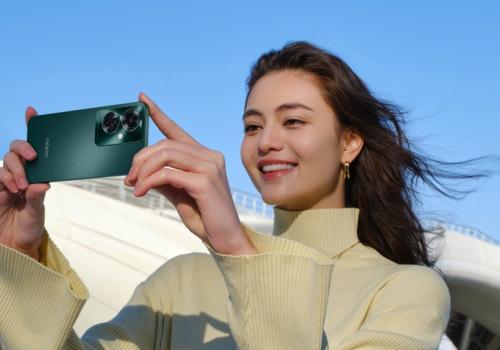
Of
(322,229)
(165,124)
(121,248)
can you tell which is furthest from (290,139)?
(121,248)

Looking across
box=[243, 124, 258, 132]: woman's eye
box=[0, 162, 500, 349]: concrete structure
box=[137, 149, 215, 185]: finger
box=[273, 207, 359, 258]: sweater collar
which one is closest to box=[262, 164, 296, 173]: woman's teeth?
box=[243, 124, 258, 132]: woman's eye

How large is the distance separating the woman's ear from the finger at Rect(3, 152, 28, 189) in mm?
1194

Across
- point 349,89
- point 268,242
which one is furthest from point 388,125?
point 268,242

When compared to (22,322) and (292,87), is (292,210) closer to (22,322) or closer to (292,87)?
(292,87)

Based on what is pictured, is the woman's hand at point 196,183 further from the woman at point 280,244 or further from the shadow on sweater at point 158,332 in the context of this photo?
the shadow on sweater at point 158,332

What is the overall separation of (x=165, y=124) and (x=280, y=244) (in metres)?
0.34

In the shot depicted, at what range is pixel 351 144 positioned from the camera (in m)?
2.70

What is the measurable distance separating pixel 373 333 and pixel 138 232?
8353 mm

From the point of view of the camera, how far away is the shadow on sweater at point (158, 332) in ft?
7.11

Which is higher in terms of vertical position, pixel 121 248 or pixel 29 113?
pixel 29 113

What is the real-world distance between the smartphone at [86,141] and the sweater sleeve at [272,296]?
276mm

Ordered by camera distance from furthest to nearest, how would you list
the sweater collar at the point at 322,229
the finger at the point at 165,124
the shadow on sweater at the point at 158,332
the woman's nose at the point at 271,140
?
1. the sweater collar at the point at 322,229
2. the woman's nose at the point at 271,140
3. the shadow on sweater at the point at 158,332
4. the finger at the point at 165,124

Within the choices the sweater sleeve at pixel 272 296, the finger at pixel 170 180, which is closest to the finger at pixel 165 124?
the finger at pixel 170 180

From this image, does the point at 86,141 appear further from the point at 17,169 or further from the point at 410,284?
the point at 410,284
